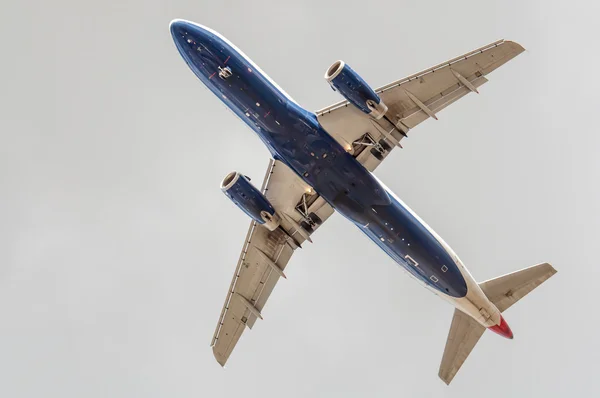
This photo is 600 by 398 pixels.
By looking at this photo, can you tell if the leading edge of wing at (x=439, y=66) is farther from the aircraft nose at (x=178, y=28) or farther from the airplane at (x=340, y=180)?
the aircraft nose at (x=178, y=28)

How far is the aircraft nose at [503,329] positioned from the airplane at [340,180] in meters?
0.08

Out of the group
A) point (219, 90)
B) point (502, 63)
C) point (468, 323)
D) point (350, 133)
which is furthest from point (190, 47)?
point (468, 323)

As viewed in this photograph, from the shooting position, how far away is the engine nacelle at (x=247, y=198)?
5269cm

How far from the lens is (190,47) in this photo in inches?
1887

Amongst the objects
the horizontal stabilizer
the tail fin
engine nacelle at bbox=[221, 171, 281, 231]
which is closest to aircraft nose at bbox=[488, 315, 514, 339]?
the tail fin

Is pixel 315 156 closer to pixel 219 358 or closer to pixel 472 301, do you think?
pixel 472 301

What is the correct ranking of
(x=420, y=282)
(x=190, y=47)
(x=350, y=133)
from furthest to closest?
1. (x=420, y=282)
2. (x=350, y=133)
3. (x=190, y=47)

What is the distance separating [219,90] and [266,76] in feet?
10.2

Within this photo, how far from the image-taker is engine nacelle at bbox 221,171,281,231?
173 feet

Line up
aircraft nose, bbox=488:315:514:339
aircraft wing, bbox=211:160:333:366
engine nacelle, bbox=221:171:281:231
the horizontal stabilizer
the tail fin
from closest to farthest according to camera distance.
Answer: engine nacelle, bbox=221:171:281:231 < the tail fin < the horizontal stabilizer < aircraft nose, bbox=488:315:514:339 < aircraft wing, bbox=211:160:333:366

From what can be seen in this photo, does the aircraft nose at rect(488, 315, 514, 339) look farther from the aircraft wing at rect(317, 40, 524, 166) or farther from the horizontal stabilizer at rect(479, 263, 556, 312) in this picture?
the aircraft wing at rect(317, 40, 524, 166)

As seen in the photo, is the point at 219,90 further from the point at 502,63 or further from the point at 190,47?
the point at 502,63

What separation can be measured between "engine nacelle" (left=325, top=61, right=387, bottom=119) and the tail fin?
51.8 feet

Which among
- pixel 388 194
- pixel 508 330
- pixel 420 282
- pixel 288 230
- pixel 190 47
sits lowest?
pixel 508 330
